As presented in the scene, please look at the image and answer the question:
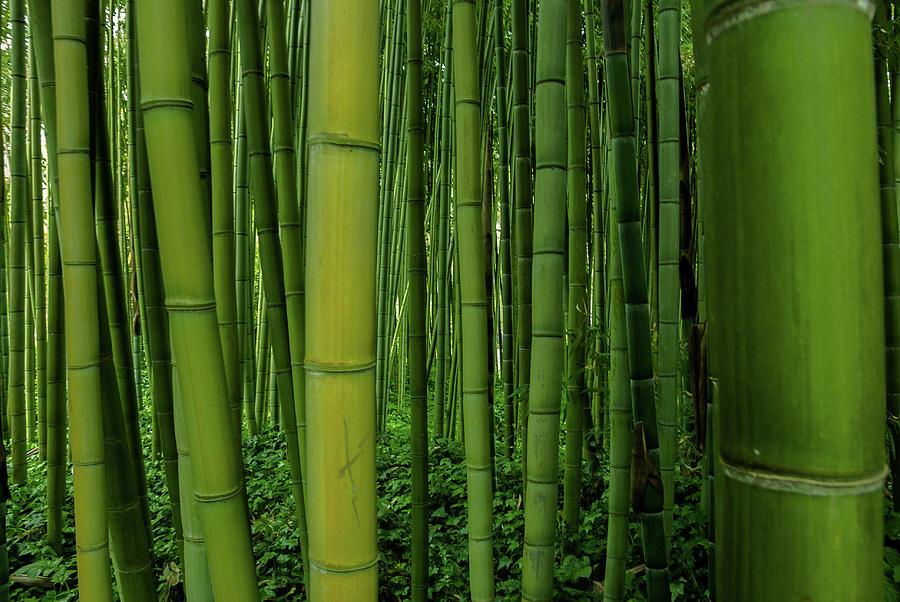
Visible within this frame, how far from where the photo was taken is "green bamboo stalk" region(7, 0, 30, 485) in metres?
1.74

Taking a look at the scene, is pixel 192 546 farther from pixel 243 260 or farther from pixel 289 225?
pixel 243 260

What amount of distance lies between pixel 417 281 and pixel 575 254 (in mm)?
478

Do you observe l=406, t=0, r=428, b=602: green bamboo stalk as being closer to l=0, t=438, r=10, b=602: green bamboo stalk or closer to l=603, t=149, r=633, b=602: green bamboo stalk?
l=603, t=149, r=633, b=602: green bamboo stalk

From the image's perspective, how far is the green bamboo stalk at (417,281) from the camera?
1117mm

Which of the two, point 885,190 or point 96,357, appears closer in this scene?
point 96,357

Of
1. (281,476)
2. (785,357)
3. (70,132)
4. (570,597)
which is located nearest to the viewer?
(785,357)

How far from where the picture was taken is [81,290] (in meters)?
0.82

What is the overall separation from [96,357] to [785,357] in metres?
0.85

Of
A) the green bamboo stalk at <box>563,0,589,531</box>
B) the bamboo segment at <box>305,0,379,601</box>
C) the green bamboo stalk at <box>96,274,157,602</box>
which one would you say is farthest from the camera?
the green bamboo stalk at <box>563,0,589,531</box>

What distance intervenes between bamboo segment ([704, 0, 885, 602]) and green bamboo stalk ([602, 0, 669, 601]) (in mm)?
561

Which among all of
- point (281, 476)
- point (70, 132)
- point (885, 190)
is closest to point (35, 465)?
point (281, 476)

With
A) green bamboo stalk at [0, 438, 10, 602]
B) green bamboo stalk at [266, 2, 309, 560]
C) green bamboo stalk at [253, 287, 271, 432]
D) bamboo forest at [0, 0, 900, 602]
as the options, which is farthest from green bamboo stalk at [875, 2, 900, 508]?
green bamboo stalk at [253, 287, 271, 432]

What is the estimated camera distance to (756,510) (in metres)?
0.36

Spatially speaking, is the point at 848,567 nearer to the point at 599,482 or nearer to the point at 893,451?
the point at 893,451
